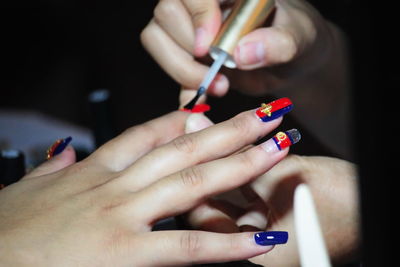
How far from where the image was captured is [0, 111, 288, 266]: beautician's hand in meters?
0.39

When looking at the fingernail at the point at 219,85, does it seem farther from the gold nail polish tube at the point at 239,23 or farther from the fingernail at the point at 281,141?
the fingernail at the point at 281,141

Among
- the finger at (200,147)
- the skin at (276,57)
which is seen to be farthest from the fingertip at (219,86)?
the finger at (200,147)

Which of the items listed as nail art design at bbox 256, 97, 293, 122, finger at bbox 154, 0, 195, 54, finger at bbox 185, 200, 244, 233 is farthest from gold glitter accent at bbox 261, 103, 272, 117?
finger at bbox 154, 0, 195, 54

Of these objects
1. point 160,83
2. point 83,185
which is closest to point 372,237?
point 83,185

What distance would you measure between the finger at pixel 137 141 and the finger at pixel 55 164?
48 millimetres

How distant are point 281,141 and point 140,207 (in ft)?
0.43

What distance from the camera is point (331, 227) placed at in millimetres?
431

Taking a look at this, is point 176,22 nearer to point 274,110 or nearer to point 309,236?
point 274,110

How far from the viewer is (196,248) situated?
39 cm

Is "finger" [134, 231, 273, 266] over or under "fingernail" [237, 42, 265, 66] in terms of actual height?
under

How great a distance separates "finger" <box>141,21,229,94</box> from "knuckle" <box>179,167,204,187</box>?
195mm

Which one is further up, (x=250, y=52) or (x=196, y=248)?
(x=250, y=52)

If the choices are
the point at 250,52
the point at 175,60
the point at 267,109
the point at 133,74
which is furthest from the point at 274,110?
the point at 133,74

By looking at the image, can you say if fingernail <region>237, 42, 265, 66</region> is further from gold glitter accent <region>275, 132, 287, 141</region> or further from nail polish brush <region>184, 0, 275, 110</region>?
gold glitter accent <region>275, 132, 287, 141</region>
